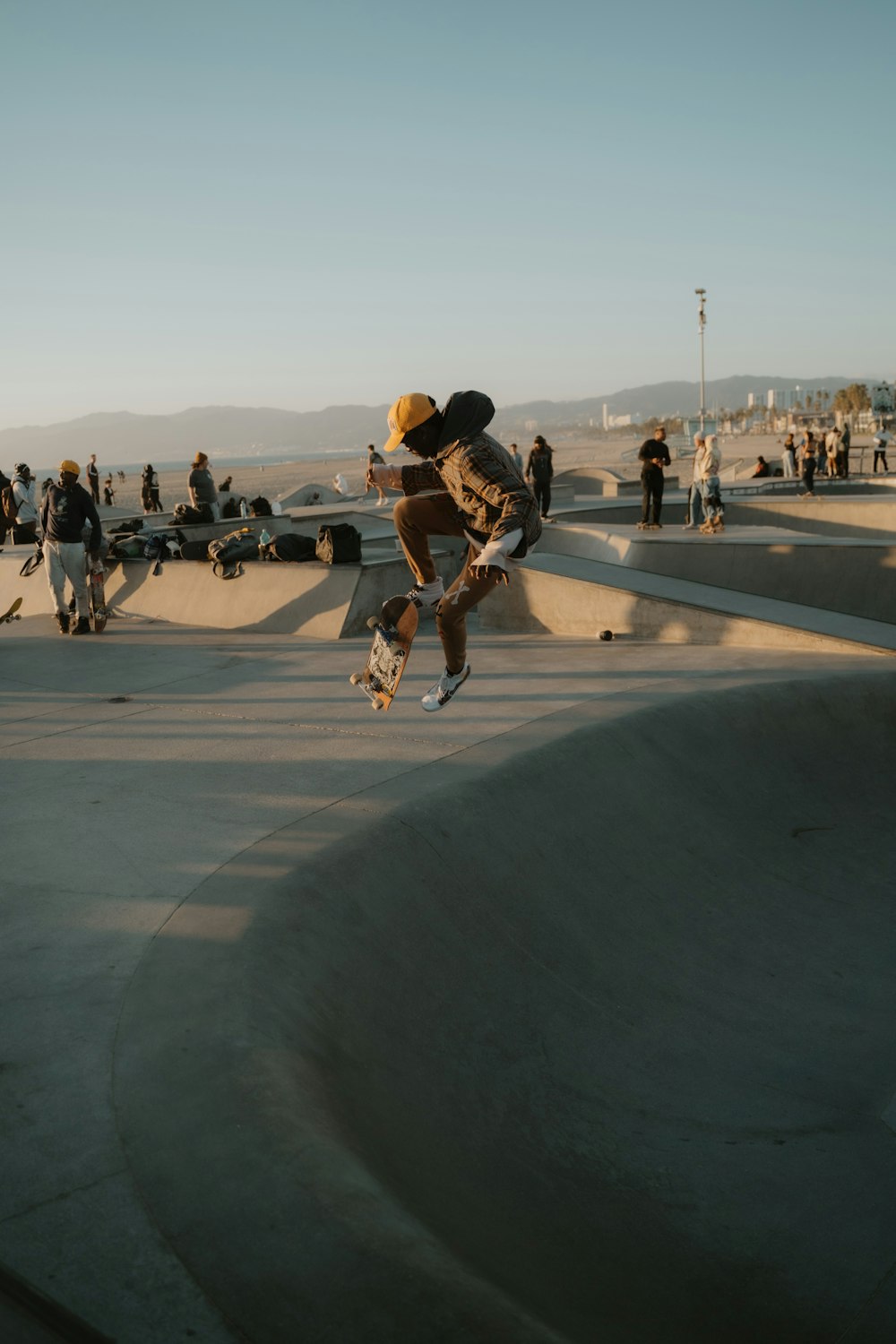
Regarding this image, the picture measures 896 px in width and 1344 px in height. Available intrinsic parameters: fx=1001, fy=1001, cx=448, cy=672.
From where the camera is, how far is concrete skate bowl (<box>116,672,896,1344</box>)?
252 cm

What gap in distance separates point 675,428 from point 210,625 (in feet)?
608

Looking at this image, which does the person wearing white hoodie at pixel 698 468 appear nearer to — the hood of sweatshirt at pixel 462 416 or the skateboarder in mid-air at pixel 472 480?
the skateboarder in mid-air at pixel 472 480

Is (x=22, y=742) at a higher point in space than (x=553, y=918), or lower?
higher

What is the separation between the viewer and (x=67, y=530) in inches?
454

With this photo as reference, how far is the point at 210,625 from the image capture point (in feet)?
41.5

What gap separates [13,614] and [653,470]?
36.6ft

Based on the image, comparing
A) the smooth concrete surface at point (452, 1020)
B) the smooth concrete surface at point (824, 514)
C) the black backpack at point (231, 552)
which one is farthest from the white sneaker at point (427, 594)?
the smooth concrete surface at point (824, 514)

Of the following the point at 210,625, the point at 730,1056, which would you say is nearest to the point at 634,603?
the point at 210,625

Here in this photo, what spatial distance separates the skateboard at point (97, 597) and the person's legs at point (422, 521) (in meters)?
7.45

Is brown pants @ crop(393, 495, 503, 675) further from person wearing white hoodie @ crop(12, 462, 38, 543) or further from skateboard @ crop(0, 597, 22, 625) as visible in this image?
person wearing white hoodie @ crop(12, 462, 38, 543)

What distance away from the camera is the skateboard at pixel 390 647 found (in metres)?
6.62

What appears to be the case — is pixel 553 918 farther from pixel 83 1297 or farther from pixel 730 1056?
pixel 83 1297

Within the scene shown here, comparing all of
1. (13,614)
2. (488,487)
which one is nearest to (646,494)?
(13,614)

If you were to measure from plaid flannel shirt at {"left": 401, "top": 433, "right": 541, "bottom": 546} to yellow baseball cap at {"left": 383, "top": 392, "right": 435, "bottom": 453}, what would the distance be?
222 mm
